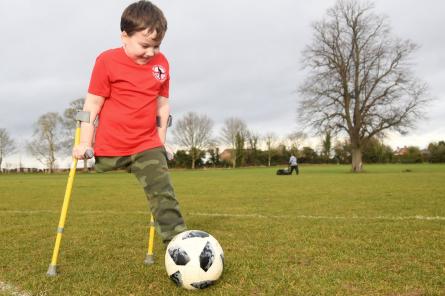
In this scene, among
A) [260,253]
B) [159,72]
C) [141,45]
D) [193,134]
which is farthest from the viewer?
[193,134]

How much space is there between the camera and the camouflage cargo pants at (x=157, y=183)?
391 centimetres

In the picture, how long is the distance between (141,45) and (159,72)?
37 cm

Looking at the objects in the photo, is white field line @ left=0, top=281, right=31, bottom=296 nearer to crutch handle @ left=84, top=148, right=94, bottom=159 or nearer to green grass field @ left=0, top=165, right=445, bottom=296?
green grass field @ left=0, top=165, right=445, bottom=296

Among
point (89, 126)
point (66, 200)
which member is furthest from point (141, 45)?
point (66, 200)

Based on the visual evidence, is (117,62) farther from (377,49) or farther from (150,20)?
(377,49)

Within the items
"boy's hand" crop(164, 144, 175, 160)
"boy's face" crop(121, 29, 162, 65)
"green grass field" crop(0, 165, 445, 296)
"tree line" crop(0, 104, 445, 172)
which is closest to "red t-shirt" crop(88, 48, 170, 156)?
"boy's face" crop(121, 29, 162, 65)

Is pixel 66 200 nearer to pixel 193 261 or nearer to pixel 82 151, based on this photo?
pixel 82 151

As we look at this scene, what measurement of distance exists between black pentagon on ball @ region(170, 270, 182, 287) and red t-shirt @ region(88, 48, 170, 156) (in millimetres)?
1198

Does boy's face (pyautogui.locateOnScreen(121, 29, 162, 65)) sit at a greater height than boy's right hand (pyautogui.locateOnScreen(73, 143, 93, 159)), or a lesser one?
greater

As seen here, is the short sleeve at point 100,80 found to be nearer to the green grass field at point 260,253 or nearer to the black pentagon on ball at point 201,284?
the green grass field at point 260,253

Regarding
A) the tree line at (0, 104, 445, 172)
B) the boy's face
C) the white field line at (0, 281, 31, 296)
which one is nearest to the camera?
the white field line at (0, 281, 31, 296)

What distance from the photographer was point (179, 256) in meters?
3.55

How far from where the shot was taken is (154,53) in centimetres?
382

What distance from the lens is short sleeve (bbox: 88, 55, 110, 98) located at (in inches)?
151
